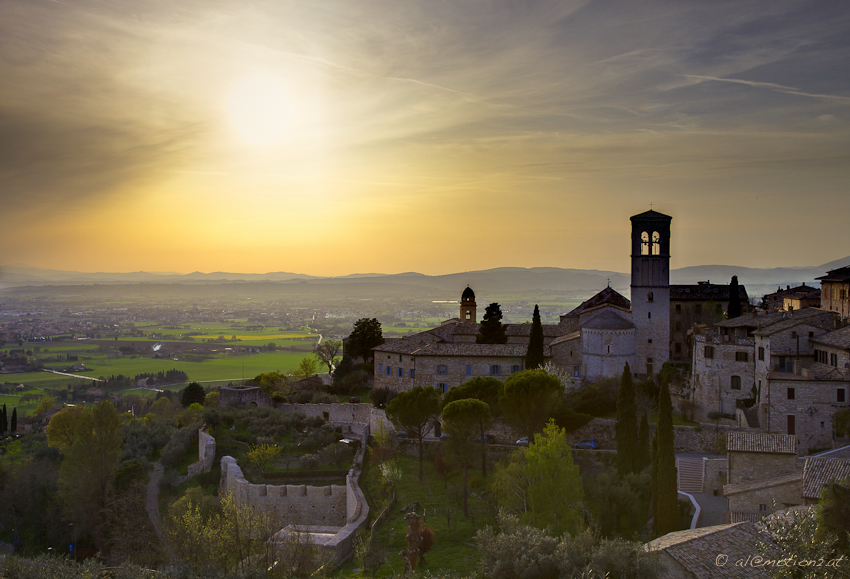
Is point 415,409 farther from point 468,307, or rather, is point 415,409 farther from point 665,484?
point 468,307

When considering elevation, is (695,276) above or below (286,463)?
above

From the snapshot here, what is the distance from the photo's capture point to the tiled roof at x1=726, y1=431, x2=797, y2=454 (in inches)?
867

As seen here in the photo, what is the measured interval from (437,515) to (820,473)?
14.4 metres

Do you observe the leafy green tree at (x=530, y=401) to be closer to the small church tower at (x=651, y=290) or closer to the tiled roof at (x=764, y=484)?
the tiled roof at (x=764, y=484)

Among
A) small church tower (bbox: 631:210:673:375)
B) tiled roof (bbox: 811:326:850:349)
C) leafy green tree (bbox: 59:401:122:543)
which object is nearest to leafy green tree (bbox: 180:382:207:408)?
leafy green tree (bbox: 59:401:122:543)

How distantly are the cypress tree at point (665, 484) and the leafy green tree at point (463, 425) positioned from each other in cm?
886

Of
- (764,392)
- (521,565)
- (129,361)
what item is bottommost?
(129,361)

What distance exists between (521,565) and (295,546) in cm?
963

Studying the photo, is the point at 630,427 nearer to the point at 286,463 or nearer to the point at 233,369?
the point at 286,463

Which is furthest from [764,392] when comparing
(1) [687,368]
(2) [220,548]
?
(2) [220,548]

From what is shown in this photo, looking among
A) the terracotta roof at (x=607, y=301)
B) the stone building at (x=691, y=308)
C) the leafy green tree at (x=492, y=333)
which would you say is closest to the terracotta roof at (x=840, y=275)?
the stone building at (x=691, y=308)

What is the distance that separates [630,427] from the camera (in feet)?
88.5

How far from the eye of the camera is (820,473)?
1909cm

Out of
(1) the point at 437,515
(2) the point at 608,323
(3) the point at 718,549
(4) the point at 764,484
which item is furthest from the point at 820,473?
(2) the point at 608,323
